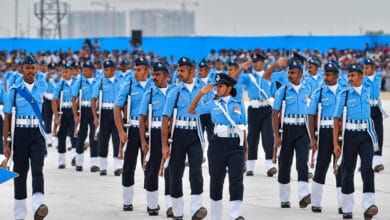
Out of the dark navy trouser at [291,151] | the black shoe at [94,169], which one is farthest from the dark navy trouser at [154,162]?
the black shoe at [94,169]

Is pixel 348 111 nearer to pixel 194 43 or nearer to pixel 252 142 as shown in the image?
pixel 252 142

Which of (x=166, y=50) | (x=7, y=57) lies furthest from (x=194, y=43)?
(x=7, y=57)

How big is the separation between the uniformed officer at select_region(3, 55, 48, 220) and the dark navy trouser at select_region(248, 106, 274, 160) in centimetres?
653

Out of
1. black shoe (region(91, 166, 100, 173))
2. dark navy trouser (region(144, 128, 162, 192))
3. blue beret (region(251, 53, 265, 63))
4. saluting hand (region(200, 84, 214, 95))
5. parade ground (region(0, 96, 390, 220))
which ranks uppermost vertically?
blue beret (region(251, 53, 265, 63))

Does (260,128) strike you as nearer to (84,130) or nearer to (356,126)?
(84,130)

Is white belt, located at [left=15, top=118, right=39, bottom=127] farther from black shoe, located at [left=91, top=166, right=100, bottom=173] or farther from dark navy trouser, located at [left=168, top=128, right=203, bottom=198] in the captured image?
black shoe, located at [left=91, top=166, right=100, bottom=173]

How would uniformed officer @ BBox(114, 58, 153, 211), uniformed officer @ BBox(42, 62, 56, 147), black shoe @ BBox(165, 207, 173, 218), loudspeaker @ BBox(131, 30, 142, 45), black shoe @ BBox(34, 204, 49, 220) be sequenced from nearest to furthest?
black shoe @ BBox(34, 204, 49, 220)
black shoe @ BBox(165, 207, 173, 218)
uniformed officer @ BBox(114, 58, 153, 211)
uniformed officer @ BBox(42, 62, 56, 147)
loudspeaker @ BBox(131, 30, 142, 45)

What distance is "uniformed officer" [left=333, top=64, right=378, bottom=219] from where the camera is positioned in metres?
13.2

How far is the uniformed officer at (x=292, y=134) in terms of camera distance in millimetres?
14625

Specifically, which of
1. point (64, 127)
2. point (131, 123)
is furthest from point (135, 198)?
point (64, 127)

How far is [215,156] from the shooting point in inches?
485

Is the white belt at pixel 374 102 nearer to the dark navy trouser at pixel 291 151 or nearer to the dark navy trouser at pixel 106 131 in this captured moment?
the dark navy trouser at pixel 291 151

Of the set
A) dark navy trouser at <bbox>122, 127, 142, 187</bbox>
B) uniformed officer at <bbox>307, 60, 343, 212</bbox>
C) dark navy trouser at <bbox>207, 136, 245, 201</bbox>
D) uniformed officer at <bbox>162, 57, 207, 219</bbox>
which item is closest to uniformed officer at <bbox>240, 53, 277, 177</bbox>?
uniformed officer at <bbox>307, 60, 343, 212</bbox>

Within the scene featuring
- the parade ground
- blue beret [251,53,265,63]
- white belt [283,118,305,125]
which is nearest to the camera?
the parade ground
